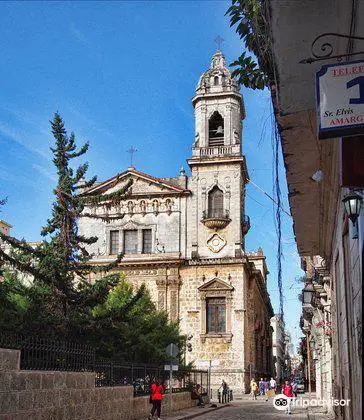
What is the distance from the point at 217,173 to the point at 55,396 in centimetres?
2942

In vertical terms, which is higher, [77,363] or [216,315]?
[216,315]

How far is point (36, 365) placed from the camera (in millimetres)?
11789

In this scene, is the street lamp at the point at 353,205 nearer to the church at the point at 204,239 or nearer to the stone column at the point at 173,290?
the church at the point at 204,239

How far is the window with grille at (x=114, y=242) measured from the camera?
41463mm

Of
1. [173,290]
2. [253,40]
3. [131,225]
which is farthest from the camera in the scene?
[131,225]

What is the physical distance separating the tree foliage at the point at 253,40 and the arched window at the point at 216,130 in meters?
34.8

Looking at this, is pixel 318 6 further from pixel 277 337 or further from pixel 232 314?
pixel 277 337

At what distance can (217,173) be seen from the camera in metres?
40.6

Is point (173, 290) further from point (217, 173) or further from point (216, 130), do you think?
point (216, 130)

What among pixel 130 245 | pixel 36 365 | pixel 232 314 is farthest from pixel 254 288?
pixel 36 365

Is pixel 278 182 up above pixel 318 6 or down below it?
below

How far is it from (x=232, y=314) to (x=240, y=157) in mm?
10514

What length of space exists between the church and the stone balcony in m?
0.07

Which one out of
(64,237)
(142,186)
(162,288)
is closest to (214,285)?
(162,288)
